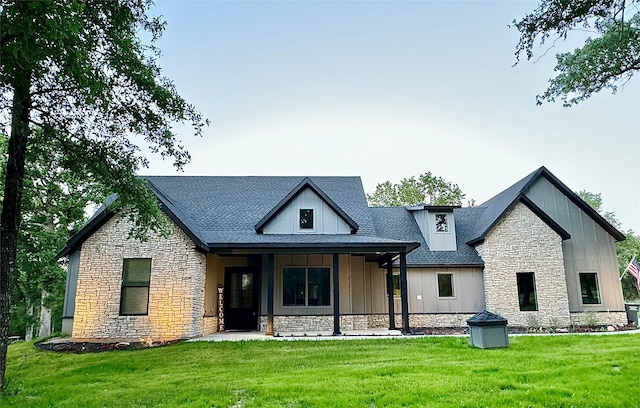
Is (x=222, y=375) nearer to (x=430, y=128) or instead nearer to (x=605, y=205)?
(x=430, y=128)

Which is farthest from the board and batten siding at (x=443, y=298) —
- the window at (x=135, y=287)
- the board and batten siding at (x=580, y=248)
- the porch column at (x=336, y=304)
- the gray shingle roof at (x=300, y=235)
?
the window at (x=135, y=287)

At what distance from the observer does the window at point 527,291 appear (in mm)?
15297

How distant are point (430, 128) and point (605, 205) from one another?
25.7m

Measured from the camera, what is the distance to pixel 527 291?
50.8 feet

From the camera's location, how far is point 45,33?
465 cm

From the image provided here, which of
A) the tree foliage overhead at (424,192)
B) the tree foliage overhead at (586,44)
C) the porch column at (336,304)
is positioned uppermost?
the tree foliage overhead at (424,192)

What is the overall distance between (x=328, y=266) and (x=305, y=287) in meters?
1.08

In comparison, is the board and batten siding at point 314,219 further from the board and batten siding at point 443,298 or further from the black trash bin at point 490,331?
the black trash bin at point 490,331

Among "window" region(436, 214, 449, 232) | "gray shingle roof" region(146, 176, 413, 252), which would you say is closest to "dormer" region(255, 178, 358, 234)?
"gray shingle roof" region(146, 176, 413, 252)

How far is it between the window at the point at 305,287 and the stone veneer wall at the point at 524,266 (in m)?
6.05

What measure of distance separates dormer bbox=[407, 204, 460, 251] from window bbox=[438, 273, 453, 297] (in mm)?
1220

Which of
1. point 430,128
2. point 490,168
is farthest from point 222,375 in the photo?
point 490,168

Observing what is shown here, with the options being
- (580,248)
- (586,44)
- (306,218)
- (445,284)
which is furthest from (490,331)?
(580,248)

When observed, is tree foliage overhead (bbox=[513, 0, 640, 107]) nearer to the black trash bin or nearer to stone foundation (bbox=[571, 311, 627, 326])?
the black trash bin
